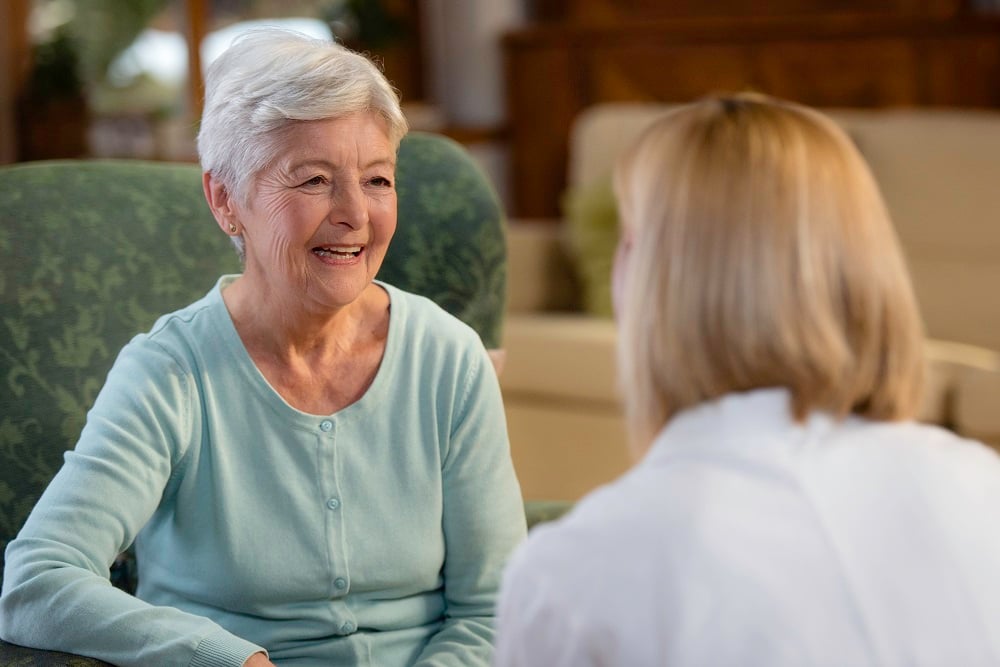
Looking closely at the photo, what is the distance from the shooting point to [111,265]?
1668mm

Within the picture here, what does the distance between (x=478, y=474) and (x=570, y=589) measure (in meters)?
0.51

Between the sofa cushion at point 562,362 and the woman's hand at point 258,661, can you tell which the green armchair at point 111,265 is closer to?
the woman's hand at point 258,661

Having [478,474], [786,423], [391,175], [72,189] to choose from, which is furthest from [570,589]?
[72,189]

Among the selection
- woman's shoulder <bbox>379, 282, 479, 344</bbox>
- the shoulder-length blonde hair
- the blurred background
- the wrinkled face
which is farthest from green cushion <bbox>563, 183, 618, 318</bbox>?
the shoulder-length blonde hair

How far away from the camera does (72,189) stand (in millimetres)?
1706

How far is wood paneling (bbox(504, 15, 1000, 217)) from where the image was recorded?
4.52 meters

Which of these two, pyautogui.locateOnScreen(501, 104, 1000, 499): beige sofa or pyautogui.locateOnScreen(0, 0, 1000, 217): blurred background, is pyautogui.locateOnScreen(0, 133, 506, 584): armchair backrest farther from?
pyautogui.locateOnScreen(0, 0, 1000, 217): blurred background

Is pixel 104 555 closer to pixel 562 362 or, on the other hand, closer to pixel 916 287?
pixel 562 362

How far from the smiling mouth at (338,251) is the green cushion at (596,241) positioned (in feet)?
7.62

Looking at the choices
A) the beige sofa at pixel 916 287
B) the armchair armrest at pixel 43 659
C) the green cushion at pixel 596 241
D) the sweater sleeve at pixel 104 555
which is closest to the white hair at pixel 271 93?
the sweater sleeve at pixel 104 555

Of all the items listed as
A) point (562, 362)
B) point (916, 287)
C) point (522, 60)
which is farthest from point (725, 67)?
point (562, 362)

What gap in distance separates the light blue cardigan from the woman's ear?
0.08 metres

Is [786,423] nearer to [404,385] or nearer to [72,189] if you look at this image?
[404,385]

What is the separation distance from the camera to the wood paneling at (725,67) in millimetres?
4516
